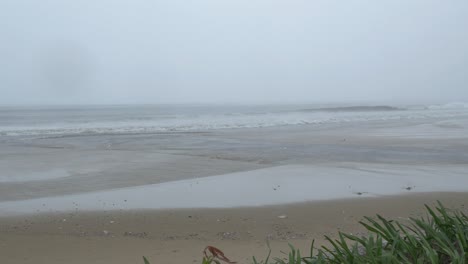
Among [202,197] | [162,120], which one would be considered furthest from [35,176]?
[162,120]

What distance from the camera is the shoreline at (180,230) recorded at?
502 cm

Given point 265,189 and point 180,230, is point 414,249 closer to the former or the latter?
point 180,230

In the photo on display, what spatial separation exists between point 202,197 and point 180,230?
6.77 ft

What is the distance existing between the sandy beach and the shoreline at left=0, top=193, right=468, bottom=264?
14mm

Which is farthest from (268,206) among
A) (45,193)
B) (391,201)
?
(45,193)

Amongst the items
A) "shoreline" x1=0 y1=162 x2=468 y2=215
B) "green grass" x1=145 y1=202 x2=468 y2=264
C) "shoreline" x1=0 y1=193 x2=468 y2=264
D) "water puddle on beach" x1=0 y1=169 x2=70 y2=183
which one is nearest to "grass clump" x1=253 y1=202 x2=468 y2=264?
"green grass" x1=145 y1=202 x2=468 y2=264

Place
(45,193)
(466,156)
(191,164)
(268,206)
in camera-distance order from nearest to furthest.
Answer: (268,206) → (45,193) → (191,164) → (466,156)

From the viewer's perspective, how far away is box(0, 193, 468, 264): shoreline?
502cm

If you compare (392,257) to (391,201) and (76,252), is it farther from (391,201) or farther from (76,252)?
(391,201)

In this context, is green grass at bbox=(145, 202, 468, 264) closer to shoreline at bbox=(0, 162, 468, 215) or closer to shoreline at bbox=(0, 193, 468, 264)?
shoreline at bbox=(0, 193, 468, 264)

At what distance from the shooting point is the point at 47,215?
6.75 m

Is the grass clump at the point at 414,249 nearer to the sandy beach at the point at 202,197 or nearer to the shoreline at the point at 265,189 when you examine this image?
the sandy beach at the point at 202,197

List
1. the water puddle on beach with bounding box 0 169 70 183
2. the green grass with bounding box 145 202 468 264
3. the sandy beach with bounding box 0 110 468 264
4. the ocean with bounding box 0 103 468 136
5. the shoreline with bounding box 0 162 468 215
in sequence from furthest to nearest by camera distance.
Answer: the ocean with bounding box 0 103 468 136 < the water puddle on beach with bounding box 0 169 70 183 < the shoreline with bounding box 0 162 468 215 < the sandy beach with bounding box 0 110 468 264 < the green grass with bounding box 145 202 468 264

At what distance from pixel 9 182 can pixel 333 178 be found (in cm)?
697
